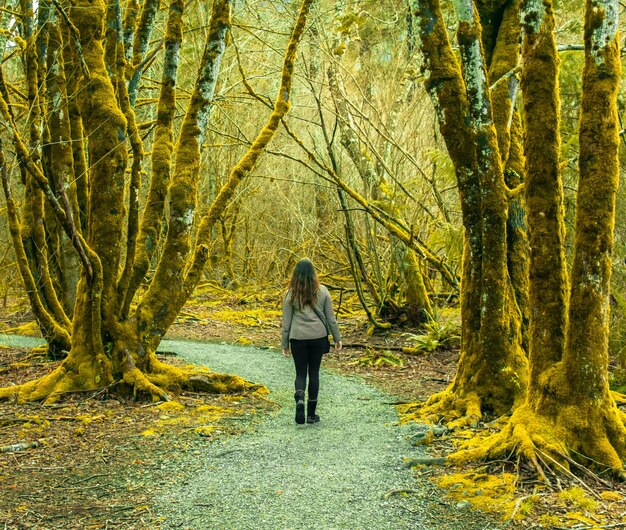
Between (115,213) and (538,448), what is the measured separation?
5.66 meters

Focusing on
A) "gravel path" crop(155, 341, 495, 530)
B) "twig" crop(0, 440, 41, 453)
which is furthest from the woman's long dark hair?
"twig" crop(0, 440, 41, 453)

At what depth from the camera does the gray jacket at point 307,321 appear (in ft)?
22.9

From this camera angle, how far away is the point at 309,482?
489 cm

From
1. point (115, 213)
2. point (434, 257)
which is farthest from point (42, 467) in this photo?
point (434, 257)

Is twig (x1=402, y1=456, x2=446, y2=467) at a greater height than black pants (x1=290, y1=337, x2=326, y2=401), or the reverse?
black pants (x1=290, y1=337, x2=326, y2=401)

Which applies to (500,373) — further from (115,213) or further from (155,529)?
(115,213)

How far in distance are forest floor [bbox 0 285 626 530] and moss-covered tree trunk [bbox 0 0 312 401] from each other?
1.58ft

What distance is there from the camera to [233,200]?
18.9m

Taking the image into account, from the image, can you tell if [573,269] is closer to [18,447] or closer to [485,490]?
[485,490]

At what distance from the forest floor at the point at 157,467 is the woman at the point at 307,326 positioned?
0.64 meters

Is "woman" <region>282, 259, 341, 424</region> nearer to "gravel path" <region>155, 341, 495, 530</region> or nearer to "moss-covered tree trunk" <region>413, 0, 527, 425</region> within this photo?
"gravel path" <region>155, 341, 495, 530</region>

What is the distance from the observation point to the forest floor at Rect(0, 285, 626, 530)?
4.16 metres

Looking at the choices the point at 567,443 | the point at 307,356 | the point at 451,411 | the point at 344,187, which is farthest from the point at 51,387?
the point at 567,443

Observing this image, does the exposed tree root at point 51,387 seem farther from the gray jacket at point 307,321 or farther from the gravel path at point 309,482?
the gray jacket at point 307,321
